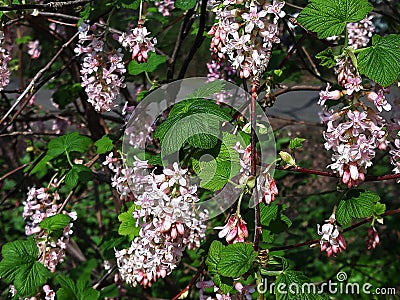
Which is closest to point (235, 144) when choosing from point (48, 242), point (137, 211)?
point (137, 211)

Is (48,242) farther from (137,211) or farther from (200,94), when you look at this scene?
(200,94)

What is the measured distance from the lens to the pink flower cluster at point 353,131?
1225 millimetres

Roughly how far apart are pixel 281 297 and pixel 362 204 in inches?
12.1

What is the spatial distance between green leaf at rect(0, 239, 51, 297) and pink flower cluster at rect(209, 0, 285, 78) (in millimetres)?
862

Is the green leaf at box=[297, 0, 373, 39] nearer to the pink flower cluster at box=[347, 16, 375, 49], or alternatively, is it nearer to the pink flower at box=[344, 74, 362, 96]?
the pink flower at box=[344, 74, 362, 96]

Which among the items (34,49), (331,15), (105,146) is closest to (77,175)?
(105,146)

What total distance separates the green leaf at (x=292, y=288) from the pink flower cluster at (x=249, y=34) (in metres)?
0.45

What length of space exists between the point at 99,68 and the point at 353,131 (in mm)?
844

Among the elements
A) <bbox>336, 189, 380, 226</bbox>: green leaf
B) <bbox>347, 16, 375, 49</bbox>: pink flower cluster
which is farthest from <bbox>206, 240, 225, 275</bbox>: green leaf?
<bbox>347, 16, 375, 49</bbox>: pink flower cluster

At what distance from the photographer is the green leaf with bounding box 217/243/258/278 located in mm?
1223

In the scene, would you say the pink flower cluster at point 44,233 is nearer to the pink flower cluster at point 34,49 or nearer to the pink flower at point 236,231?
the pink flower at point 236,231

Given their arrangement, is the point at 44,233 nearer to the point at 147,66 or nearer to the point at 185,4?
the point at 147,66

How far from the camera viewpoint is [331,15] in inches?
51.4

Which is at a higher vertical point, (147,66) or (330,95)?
(330,95)
